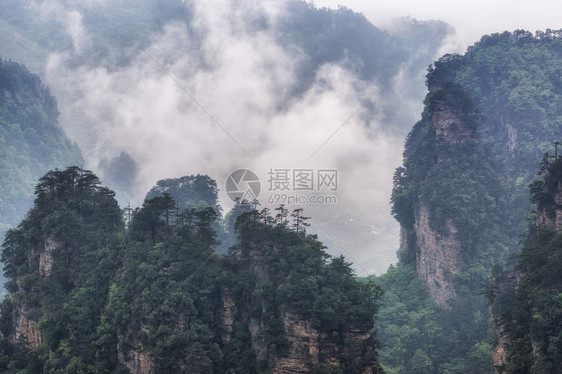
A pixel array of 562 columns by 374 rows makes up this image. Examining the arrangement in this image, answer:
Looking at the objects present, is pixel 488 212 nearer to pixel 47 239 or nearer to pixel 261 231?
pixel 261 231

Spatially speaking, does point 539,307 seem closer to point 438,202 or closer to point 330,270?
point 330,270

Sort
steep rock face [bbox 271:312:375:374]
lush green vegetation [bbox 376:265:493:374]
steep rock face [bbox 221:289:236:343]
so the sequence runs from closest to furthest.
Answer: steep rock face [bbox 271:312:375:374]
steep rock face [bbox 221:289:236:343]
lush green vegetation [bbox 376:265:493:374]

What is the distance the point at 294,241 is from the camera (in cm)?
5053

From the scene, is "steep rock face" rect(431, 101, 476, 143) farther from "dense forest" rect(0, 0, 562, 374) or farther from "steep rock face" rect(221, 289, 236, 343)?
"steep rock face" rect(221, 289, 236, 343)

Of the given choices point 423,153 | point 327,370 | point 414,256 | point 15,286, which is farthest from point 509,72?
point 15,286

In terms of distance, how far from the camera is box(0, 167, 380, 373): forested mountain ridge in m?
45.9

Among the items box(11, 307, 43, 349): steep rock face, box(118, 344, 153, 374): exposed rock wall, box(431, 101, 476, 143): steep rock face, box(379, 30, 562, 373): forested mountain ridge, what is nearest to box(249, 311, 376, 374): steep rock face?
box(118, 344, 153, 374): exposed rock wall

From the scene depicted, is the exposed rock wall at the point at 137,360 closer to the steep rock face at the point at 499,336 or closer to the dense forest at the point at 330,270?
the dense forest at the point at 330,270

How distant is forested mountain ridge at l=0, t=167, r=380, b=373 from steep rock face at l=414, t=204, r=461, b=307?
2269cm

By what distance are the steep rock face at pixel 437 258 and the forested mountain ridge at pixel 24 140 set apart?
75.8 m

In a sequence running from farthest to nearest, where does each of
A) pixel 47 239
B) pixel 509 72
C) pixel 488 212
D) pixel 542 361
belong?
pixel 509 72
pixel 488 212
pixel 47 239
pixel 542 361

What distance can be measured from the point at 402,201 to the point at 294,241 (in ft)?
102

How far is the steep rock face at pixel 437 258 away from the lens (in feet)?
232

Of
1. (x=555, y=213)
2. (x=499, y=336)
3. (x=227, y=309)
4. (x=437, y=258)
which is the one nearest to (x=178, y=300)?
(x=227, y=309)
